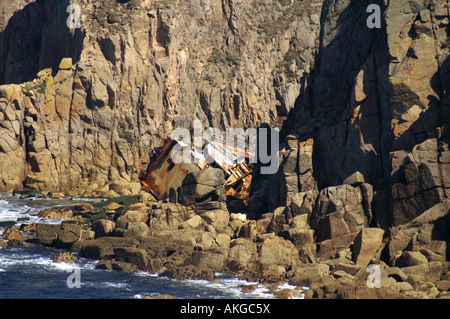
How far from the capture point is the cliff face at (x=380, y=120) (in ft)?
105

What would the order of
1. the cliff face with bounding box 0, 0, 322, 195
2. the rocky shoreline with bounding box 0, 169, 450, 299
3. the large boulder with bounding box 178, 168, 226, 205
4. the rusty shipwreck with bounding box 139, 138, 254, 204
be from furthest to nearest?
the cliff face with bounding box 0, 0, 322, 195
the rusty shipwreck with bounding box 139, 138, 254, 204
the large boulder with bounding box 178, 168, 226, 205
the rocky shoreline with bounding box 0, 169, 450, 299

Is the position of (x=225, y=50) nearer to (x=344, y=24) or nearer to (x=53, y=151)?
(x=53, y=151)

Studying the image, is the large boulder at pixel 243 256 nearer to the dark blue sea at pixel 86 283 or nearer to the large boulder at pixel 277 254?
the large boulder at pixel 277 254

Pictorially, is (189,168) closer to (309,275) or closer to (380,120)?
(380,120)

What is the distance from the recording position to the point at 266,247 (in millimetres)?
33125

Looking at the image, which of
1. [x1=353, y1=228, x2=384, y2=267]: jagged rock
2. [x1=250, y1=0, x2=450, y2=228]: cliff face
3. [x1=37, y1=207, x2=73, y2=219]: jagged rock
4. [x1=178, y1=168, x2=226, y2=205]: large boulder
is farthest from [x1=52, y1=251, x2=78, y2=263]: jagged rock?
[x1=353, y1=228, x2=384, y2=267]: jagged rock

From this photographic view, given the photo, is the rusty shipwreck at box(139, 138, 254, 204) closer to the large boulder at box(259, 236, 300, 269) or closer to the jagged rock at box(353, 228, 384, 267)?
the large boulder at box(259, 236, 300, 269)

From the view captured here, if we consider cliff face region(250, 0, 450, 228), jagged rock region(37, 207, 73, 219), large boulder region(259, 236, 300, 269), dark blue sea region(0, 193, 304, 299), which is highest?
cliff face region(250, 0, 450, 228)

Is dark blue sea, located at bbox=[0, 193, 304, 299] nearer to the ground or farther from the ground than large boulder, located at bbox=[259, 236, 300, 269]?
nearer to the ground

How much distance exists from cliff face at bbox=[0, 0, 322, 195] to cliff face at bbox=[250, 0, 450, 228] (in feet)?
34.5

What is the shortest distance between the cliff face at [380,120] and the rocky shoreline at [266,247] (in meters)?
1.80

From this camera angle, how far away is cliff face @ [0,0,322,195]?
6369cm

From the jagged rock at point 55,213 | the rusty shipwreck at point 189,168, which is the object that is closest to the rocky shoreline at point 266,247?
the jagged rock at point 55,213
